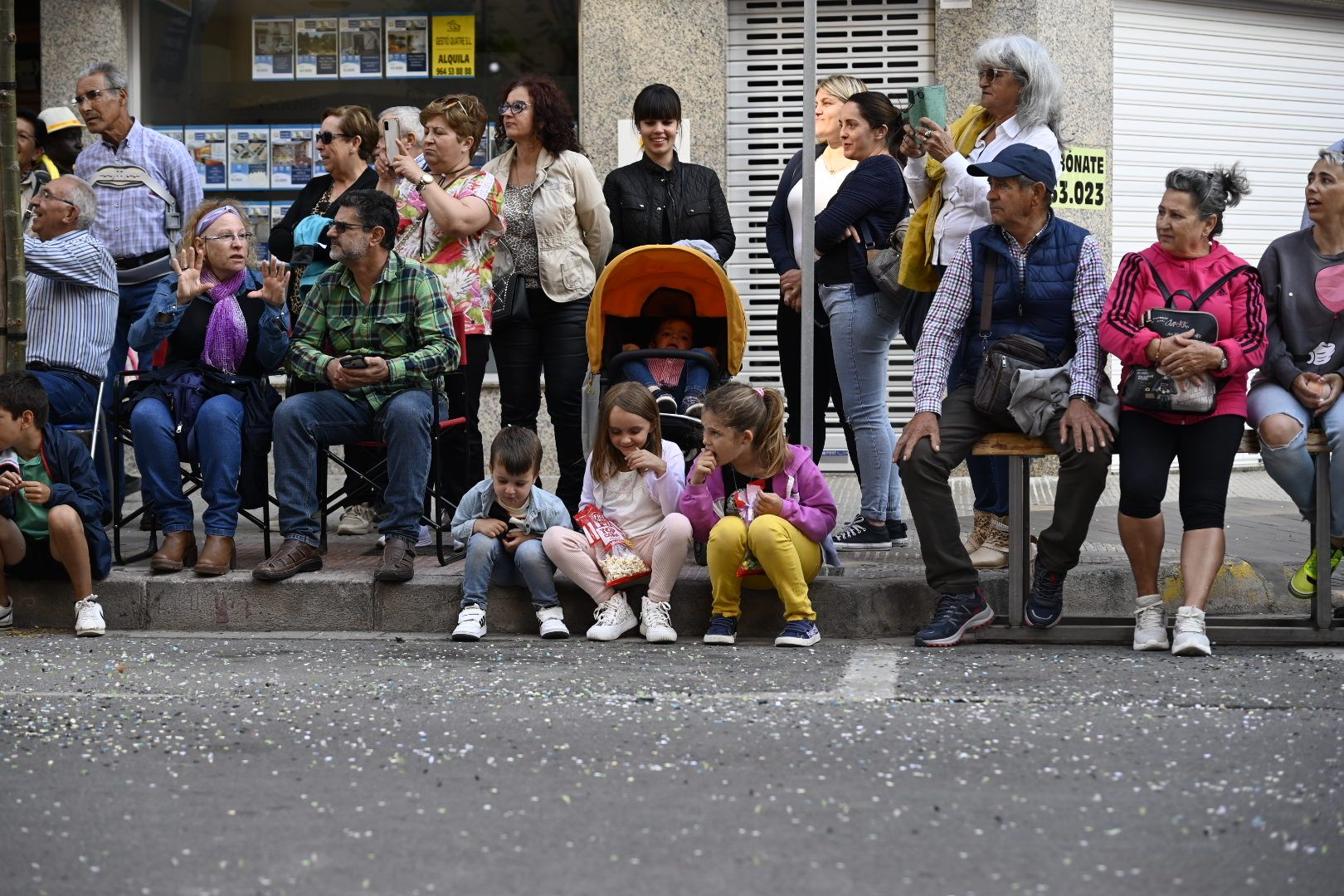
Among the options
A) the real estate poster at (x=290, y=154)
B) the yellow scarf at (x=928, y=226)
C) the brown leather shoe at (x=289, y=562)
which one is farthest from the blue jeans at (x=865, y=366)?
the real estate poster at (x=290, y=154)

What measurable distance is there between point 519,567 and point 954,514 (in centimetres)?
168

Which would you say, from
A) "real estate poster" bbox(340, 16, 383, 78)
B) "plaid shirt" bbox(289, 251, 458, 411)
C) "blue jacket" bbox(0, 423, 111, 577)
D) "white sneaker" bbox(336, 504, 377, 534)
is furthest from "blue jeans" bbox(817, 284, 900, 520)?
"real estate poster" bbox(340, 16, 383, 78)

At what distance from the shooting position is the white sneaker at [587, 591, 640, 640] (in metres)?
6.65

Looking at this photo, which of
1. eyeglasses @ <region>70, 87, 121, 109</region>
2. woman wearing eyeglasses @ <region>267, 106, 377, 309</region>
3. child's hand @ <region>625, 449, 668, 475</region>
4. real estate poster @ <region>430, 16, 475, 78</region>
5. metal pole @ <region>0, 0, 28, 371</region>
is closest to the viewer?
child's hand @ <region>625, 449, 668, 475</region>

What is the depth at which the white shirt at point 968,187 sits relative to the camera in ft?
22.7

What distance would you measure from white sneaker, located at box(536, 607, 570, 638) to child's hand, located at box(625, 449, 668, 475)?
24.9 inches

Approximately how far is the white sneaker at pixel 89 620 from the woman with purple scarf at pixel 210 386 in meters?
0.41

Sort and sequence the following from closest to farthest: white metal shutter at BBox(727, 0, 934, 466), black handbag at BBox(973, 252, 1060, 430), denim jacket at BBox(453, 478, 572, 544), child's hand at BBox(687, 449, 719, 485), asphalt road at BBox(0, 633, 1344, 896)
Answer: asphalt road at BBox(0, 633, 1344, 896) → black handbag at BBox(973, 252, 1060, 430) → child's hand at BBox(687, 449, 719, 485) → denim jacket at BBox(453, 478, 572, 544) → white metal shutter at BBox(727, 0, 934, 466)

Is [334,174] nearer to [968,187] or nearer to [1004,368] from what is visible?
[968,187]

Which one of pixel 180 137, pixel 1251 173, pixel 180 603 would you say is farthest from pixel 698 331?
pixel 1251 173

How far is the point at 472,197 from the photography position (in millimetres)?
7855

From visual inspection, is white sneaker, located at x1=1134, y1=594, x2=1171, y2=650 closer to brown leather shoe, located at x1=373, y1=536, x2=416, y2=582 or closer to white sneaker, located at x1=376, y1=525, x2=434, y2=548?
brown leather shoe, located at x1=373, y1=536, x2=416, y2=582

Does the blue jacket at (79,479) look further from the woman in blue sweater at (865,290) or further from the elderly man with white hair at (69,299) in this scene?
the woman in blue sweater at (865,290)

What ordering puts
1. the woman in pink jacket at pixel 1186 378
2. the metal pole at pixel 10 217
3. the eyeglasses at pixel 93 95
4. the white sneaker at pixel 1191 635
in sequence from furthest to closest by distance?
the eyeglasses at pixel 93 95 → the metal pole at pixel 10 217 → the woman in pink jacket at pixel 1186 378 → the white sneaker at pixel 1191 635
